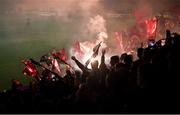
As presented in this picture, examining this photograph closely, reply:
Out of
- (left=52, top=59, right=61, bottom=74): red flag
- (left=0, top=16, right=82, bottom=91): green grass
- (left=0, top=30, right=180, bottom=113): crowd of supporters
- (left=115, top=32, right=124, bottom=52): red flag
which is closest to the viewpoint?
(left=0, top=30, right=180, bottom=113): crowd of supporters

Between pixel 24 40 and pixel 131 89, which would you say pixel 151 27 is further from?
pixel 24 40

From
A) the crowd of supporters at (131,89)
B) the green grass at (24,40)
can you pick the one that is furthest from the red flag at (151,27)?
the green grass at (24,40)

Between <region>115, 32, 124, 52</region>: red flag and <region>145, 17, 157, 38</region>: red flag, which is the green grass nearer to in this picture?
<region>115, 32, 124, 52</region>: red flag

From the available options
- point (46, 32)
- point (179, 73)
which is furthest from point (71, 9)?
point (179, 73)

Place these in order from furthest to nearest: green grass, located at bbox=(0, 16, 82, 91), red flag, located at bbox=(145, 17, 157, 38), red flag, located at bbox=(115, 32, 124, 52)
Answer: green grass, located at bbox=(0, 16, 82, 91) → red flag, located at bbox=(115, 32, 124, 52) → red flag, located at bbox=(145, 17, 157, 38)

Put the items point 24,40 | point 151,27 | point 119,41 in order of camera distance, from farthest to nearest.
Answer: point 24,40 < point 119,41 < point 151,27

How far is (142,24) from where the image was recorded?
77.3 ft

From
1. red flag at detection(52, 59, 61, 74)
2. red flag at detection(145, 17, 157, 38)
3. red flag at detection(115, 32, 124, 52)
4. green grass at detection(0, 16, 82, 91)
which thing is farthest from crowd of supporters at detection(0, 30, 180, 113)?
green grass at detection(0, 16, 82, 91)

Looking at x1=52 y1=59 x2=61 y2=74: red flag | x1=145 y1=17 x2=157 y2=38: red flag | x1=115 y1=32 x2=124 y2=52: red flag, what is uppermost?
x1=145 y1=17 x2=157 y2=38: red flag

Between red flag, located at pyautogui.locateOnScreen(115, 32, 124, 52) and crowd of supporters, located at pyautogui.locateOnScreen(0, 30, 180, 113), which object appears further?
red flag, located at pyautogui.locateOnScreen(115, 32, 124, 52)

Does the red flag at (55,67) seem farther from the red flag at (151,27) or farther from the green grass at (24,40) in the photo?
the green grass at (24,40)

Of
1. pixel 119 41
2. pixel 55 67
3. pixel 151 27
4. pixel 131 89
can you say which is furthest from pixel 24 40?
pixel 131 89

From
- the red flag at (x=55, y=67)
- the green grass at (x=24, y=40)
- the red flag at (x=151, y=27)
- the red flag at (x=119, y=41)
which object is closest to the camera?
the red flag at (x=55, y=67)

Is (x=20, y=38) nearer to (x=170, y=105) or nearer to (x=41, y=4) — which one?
(x=41, y=4)
